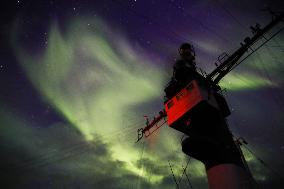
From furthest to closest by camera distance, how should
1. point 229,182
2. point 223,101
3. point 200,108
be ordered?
point 223,101, point 200,108, point 229,182

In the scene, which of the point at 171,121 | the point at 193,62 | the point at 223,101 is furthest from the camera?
the point at 193,62

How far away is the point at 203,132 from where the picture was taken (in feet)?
73.7

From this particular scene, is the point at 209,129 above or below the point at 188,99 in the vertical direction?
below

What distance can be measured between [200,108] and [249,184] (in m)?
7.35

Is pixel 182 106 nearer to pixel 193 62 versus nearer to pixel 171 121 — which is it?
pixel 171 121

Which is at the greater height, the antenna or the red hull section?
the antenna

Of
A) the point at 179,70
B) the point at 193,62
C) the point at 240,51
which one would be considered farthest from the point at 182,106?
the point at 240,51

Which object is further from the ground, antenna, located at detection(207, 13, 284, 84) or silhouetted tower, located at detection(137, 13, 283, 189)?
antenna, located at detection(207, 13, 284, 84)

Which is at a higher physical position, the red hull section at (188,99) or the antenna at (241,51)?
the antenna at (241,51)

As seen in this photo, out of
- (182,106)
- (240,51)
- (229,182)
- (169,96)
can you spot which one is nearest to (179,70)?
(169,96)

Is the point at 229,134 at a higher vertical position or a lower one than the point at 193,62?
lower

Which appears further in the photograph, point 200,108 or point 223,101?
point 223,101

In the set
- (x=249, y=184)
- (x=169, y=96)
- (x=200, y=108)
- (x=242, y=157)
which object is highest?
(x=169, y=96)

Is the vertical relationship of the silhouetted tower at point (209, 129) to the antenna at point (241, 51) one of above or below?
below
